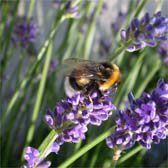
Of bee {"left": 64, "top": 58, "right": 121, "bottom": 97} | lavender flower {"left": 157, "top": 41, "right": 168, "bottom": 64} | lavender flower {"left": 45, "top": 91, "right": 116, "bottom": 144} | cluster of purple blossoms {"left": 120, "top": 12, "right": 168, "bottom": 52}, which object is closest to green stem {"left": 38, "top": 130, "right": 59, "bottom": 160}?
lavender flower {"left": 45, "top": 91, "right": 116, "bottom": 144}

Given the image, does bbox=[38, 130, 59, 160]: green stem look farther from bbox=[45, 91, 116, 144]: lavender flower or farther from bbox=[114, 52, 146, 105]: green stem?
bbox=[114, 52, 146, 105]: green stem

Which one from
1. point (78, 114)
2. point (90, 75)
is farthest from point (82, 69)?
point (78, 114)

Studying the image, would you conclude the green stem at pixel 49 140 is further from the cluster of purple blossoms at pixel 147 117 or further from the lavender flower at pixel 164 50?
the lavender flower at pixel 164 50

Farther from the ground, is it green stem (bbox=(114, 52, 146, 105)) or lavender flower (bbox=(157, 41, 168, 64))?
lavender flower (bbox=(157, 41, 168, 64))

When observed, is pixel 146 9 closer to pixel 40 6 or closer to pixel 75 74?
pixel 40 6

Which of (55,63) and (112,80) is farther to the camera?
(55,63)

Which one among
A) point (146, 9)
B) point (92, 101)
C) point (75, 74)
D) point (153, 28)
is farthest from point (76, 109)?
point (146, 9)
